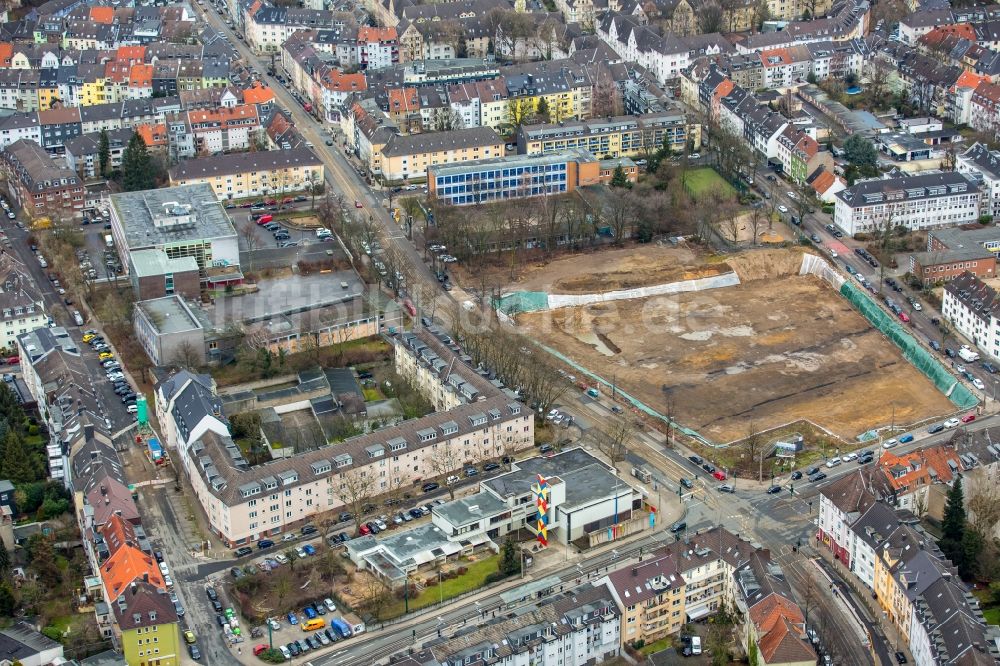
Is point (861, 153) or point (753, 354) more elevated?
point (861, 153)

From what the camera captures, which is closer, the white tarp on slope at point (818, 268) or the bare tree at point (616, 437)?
the bare tree at point (616, 437)

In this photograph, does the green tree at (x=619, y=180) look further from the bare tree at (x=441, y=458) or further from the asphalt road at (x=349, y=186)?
the bare tree at (x=441, y=458)

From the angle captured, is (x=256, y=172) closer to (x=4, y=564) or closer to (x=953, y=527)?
(x=4, y=564)

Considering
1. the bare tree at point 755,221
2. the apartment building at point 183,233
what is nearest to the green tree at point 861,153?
the bare tree at point 755,221

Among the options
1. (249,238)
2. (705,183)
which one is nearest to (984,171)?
(705,183)

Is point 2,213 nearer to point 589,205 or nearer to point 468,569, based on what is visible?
point 589,205

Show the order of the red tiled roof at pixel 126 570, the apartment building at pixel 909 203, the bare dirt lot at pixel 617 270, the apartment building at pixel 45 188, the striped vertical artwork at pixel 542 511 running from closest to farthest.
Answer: the red tiled roof at pixel 126 570, the striped vertical artwork at pixel 542 511, the bare dirt lot at pixel 617 270, the apartment building at pixel 909 203, the apartment building at pixel 45 188

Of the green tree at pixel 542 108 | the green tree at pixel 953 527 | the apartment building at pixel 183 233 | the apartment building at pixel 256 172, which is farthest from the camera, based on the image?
the green tree at pixel 542 108
